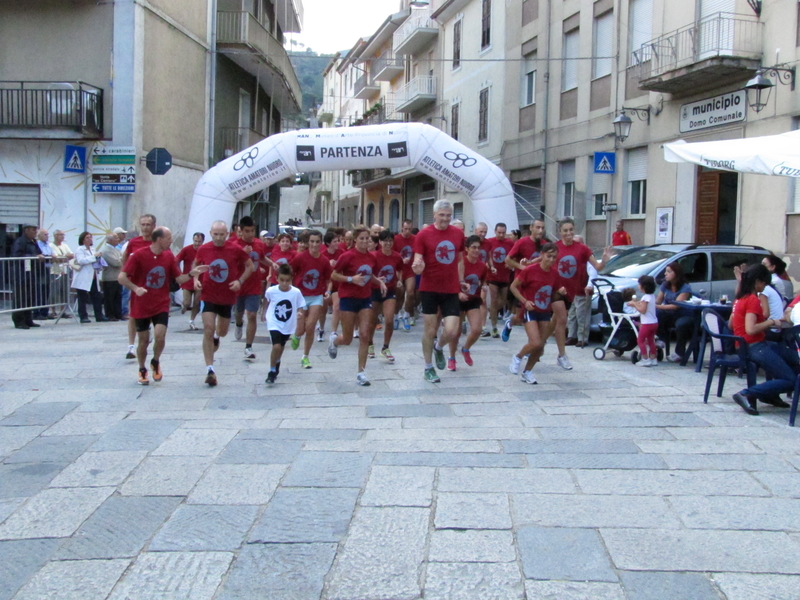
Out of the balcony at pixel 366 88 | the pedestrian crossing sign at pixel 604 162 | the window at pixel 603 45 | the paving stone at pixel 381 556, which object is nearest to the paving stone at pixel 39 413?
the paving stone at pixel 381 556

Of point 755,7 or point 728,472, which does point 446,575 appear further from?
point 755,7

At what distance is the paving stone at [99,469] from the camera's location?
507 cm

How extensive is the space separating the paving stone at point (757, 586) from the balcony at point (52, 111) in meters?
17.9

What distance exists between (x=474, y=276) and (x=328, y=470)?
5.19 meters

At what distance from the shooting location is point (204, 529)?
13.9 ft

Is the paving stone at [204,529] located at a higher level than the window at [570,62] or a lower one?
lower

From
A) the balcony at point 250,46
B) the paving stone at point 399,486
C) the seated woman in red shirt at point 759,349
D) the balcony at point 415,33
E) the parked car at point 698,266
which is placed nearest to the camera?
the paving stone at point 399,486

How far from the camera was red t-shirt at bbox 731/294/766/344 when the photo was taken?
7211mm

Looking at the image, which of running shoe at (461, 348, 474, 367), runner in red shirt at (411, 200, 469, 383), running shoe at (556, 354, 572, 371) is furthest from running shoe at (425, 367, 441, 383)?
running shoe at (556, 354, 572, 371)

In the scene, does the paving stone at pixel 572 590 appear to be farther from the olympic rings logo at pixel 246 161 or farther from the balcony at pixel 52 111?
the balcony at pixel 52 111

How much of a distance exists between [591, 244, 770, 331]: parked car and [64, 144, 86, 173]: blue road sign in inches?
489

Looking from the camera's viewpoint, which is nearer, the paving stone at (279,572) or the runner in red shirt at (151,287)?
the paving stone at (279,572)

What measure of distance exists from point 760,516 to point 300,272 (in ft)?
20.7

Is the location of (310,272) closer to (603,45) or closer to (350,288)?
(350,288)
